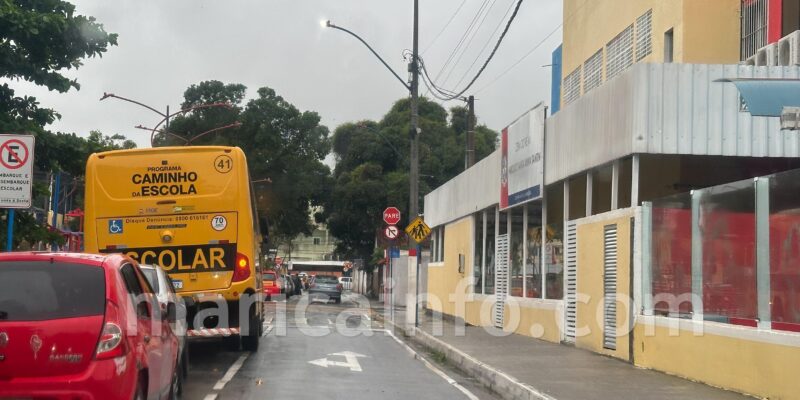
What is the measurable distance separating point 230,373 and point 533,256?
935 cm

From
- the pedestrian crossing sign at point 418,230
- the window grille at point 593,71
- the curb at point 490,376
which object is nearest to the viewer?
the curb at point 490,376

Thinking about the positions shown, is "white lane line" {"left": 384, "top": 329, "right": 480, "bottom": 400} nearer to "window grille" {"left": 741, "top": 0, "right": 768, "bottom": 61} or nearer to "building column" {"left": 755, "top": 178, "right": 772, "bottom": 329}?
"building column" {"left": 755, "top": 178, "right": 772, "bottom": 329}

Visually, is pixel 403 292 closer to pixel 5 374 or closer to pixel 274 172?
pixel 274 172

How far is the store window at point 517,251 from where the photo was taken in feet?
72.7

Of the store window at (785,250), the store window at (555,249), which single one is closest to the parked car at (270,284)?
the store window at (555,249)

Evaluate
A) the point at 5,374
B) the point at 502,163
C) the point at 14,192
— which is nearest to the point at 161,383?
the point at 5,374

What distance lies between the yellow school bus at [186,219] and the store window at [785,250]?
8032mm

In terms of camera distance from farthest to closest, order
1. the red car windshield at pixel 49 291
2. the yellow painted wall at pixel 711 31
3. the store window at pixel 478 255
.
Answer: the store window at pixel 478 255
the yellow painted wall at pixel 711 31
the red car windshield at pixel 49 291

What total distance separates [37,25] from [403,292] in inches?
1431

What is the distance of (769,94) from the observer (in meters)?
9.49

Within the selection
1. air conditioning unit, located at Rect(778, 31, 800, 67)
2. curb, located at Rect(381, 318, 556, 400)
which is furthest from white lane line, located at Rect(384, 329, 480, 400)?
air conditioning unit, located at Rect(778, 31, 800, 67)

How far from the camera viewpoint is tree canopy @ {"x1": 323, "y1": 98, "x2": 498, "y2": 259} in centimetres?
5528

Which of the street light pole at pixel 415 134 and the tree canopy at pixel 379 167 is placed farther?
the tree canopy at pixel 379 167

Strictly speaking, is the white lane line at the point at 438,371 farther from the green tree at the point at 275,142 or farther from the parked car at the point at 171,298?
the green tree at the point at 275,142
